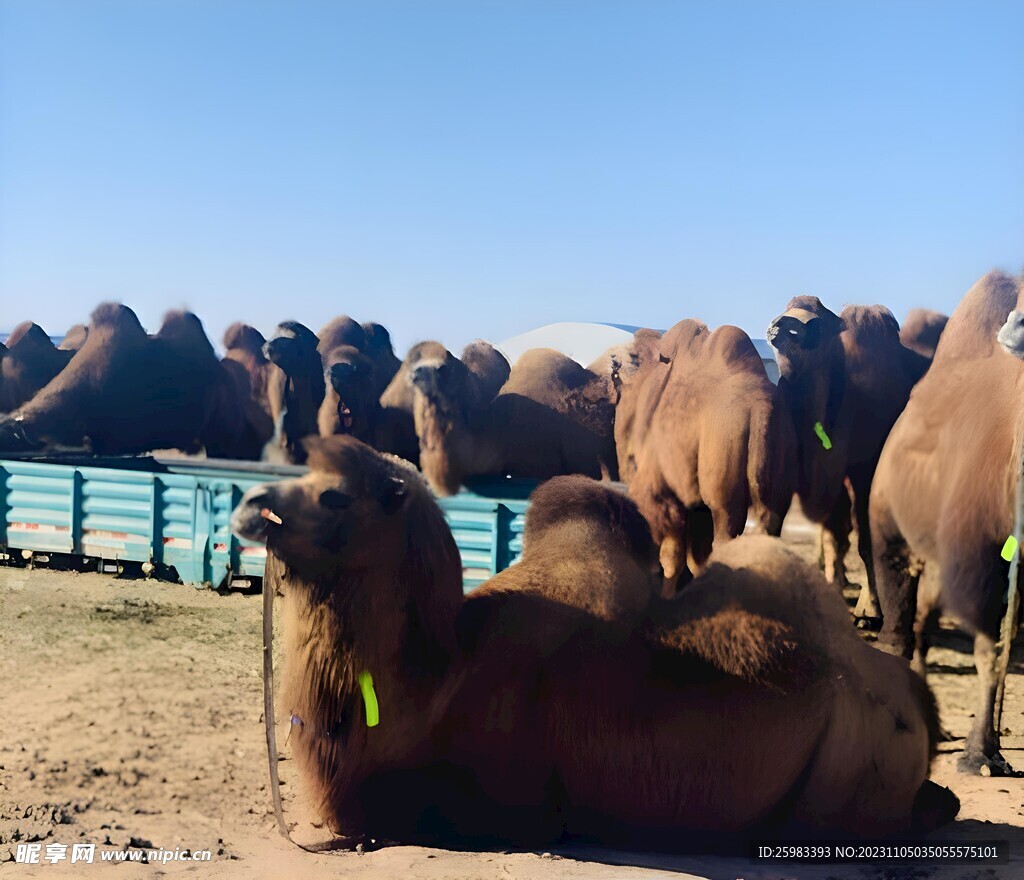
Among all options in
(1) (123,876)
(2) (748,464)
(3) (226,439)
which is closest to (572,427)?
(2) (748,464)

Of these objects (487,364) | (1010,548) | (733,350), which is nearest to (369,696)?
(1010,548)

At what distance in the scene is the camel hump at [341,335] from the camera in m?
10.3

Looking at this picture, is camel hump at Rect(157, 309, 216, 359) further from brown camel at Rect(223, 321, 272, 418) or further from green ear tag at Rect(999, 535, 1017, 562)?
green ear tag at Rect(999, 535, 1017, 562)

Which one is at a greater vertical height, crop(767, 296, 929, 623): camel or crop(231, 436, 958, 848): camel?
crop(767, 296, 929, 623): camel

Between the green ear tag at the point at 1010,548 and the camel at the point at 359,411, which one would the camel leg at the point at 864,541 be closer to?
the green ear tag at the point at 1010,548

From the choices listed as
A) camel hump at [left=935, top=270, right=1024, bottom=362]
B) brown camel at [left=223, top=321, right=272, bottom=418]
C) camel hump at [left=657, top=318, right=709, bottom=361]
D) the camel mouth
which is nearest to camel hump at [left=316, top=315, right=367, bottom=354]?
brown camel at [left=223, top=321, right=272, bottom=418]

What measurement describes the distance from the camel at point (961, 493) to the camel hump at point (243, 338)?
895 cm

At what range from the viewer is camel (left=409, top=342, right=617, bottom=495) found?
27.8ft

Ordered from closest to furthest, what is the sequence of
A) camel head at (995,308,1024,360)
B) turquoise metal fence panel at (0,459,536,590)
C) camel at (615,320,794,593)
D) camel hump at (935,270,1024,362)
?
camel head at (995,308,1024,360)
camel hump at (935,270,1024,362)
camel at (615,320,794,593)
turquoise metal fence panel at (0,459,536,590)

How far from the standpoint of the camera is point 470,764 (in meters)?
3.23

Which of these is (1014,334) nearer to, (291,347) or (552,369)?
(552,369)

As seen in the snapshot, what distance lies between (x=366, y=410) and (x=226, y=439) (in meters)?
2.79

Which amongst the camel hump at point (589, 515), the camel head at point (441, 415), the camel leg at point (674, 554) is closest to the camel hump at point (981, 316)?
the camel leg at point (674, 554)

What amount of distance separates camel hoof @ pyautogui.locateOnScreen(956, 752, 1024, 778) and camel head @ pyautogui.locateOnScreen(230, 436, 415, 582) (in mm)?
2724
